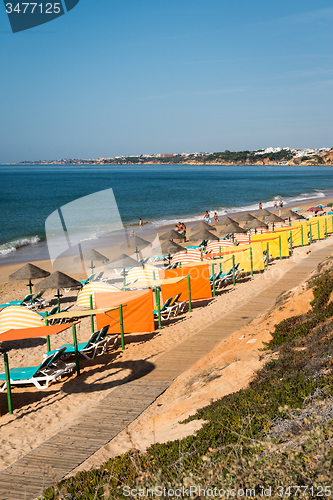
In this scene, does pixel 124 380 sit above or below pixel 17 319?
below

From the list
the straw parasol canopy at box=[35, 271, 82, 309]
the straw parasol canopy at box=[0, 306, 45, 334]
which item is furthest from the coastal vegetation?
the straw parasol canopy at box=[35, 271, 82, 309]

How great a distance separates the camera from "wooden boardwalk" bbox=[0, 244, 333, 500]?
4.95m

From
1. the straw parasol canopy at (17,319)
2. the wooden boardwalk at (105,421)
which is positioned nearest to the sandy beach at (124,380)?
the wooden boardwalk at (105,421)

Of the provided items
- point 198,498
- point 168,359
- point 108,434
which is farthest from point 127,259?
point 198,498

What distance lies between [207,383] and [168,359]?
1990mm

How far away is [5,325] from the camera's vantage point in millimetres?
8938

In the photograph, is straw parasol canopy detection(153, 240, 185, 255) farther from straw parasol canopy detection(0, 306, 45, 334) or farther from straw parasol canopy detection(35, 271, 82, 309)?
straw parasol canopy detection(0, 306, 45, 334)

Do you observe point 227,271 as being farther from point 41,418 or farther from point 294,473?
point 294,473

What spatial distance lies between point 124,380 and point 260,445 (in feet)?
16.0

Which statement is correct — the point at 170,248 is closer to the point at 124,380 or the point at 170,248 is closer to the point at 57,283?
the point at 57,283

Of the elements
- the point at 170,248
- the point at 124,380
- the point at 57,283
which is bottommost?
the point at 124,380

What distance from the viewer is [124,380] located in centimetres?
827

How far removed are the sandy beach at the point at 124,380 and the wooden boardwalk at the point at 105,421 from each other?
0.71ft

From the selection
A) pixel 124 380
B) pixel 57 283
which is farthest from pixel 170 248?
pixel 124 380
